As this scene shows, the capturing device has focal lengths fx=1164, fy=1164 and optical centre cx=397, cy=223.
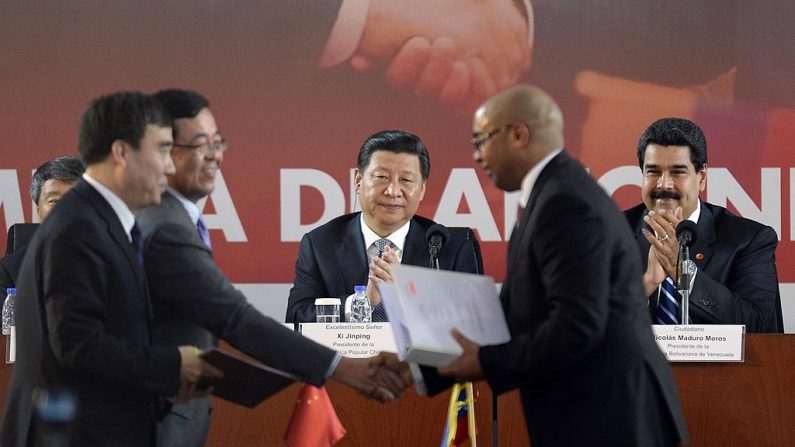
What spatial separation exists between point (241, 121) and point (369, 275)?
5.77 feet

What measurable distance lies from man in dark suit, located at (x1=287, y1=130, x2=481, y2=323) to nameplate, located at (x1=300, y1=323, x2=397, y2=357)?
0.80 metres

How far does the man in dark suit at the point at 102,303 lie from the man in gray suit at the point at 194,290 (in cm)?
12

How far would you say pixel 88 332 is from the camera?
2.67 m

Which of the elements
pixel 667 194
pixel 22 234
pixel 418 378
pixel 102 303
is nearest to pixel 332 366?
pixel 418 378

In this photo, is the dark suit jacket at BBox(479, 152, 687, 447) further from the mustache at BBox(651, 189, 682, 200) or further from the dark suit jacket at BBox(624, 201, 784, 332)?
the mustache at BBox(651, 189, 682, 200)

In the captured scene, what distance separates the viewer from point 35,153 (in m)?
6.02

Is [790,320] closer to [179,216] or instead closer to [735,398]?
[735,398]

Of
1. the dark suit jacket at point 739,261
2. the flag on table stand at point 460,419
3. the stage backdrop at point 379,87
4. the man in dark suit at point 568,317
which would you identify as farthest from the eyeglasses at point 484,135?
the stage backdrop at point 379,87

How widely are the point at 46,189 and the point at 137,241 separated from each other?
239 cm

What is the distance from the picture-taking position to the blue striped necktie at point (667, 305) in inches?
175

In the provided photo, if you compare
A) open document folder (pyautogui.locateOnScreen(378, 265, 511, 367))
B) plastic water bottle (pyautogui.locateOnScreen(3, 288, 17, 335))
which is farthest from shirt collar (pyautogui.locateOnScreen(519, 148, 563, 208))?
plastic water bottle (pyautogui.locateOnScreen(3, 288, 17, 335))

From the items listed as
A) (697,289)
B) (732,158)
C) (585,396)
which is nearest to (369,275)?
(697,289)

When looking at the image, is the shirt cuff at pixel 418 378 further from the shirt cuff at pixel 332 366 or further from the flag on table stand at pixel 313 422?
the flag on table stand at pixel 313 422

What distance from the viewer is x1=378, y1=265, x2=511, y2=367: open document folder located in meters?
2.82
